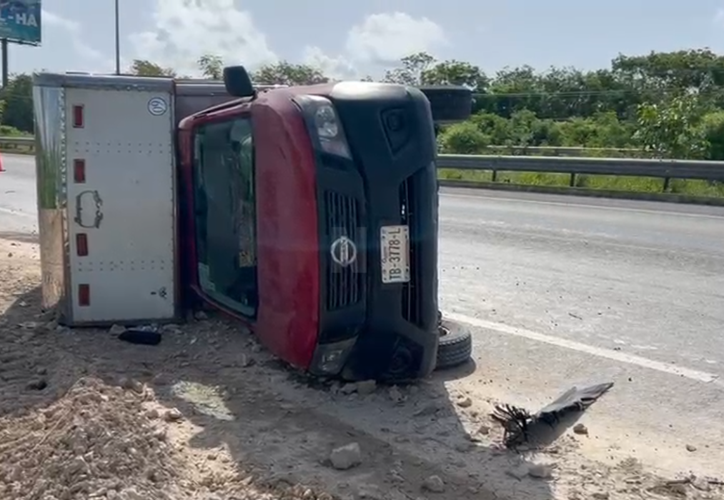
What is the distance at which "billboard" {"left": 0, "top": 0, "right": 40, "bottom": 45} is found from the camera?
1939 inches

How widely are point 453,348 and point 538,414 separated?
0.94m

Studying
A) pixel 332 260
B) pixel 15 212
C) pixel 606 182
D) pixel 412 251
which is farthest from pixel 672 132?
pixel 332 260

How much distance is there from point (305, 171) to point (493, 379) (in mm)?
1697

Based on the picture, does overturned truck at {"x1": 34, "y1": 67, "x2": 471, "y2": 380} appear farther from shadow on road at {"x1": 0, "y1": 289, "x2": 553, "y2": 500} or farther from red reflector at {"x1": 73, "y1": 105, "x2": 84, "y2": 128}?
shadow on road at {"x1": 0, "y1": 289, "x2": 553, "y2": 500}

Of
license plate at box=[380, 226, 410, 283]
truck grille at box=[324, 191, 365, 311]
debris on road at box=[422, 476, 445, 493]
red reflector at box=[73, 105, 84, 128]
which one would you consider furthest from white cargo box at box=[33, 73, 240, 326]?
debris on road at box=[422, 476, 445, 493]

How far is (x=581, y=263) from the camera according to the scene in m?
7.96

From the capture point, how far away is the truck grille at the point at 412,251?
146 inches

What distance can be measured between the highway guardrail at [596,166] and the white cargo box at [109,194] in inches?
371

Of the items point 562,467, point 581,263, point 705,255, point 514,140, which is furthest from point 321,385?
point 514,140

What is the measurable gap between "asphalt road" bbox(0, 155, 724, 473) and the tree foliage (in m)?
9.34

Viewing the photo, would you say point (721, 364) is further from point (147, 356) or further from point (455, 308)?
point (147, 356)

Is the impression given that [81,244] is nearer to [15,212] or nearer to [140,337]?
[140,337]

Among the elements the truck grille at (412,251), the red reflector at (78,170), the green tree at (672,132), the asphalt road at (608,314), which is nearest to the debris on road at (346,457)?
the truck grille at (412,251)

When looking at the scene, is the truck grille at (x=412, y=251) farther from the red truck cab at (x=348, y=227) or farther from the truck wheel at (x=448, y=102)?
the truck wheel at (x=448, y=102)
